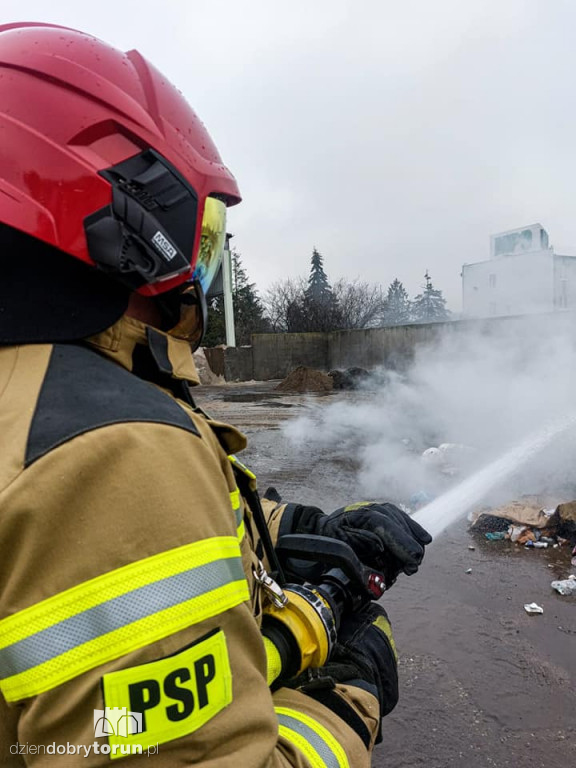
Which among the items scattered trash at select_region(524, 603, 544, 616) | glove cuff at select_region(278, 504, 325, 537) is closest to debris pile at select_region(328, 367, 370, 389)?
scattered trash at select_region(524, 603, 544, 616)

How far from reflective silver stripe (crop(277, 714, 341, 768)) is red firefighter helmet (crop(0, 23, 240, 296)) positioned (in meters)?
0.90

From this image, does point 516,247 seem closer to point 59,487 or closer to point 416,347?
point 416,347

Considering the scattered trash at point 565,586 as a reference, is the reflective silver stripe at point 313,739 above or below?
above

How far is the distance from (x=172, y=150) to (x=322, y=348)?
25755mm

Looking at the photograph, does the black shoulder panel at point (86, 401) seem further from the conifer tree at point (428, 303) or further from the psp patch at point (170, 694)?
the conifer tree at point (428, 303)

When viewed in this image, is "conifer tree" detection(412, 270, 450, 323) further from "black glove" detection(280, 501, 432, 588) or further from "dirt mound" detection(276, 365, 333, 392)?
"black glove" detection(280, 501, 432, 588)

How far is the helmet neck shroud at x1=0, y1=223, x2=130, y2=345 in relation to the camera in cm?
97

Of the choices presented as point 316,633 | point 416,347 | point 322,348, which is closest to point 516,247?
point 322,348

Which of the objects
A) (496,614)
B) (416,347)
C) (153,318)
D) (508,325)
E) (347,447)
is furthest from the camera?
(416,347)

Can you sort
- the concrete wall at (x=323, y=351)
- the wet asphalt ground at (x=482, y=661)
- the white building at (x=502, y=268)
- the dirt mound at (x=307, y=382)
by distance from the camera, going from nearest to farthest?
the wet asphalt ground at (x=482, y=661), the dirt mound at (x=307, y=382), the concrete wall at (x=323, y=351), the white building at (x=502, y=268)

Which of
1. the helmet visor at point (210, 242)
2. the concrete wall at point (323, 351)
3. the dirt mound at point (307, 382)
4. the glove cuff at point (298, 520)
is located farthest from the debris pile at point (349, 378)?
the helmet visor at point (210, 242)

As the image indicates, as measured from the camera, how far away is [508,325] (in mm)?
11734

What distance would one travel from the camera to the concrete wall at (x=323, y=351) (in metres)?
21.4

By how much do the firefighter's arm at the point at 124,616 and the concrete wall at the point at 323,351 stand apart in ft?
61.4
